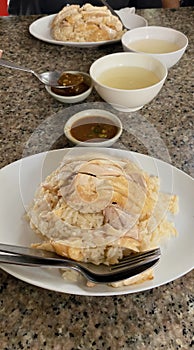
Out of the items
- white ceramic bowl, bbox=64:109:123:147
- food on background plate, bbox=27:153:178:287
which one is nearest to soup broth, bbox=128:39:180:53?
white ceramic bowl, bbox=64:109:123:147

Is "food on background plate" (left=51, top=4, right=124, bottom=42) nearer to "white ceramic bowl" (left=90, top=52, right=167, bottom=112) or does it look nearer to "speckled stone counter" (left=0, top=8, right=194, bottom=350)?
"speckled stone counter" (left=0, top=8, right=194, bottom=350)

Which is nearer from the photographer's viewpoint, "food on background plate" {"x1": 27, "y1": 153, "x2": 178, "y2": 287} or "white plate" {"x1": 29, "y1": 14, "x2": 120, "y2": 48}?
"food on background plate" {"x1": 27, "y1": 153, "x2": 178, "y2": 287}

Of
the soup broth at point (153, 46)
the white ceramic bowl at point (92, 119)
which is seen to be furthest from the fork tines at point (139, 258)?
the soup broth at point (153, 46)

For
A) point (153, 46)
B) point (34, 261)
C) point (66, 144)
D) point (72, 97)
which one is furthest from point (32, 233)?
point (153, 46)

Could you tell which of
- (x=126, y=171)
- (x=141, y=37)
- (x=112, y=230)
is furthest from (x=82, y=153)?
(x=141, y=37)

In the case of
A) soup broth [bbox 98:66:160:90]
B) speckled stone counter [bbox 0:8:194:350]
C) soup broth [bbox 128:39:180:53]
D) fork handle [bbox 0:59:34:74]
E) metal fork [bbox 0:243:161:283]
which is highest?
metal fork [bbox 0:243:161:283]
